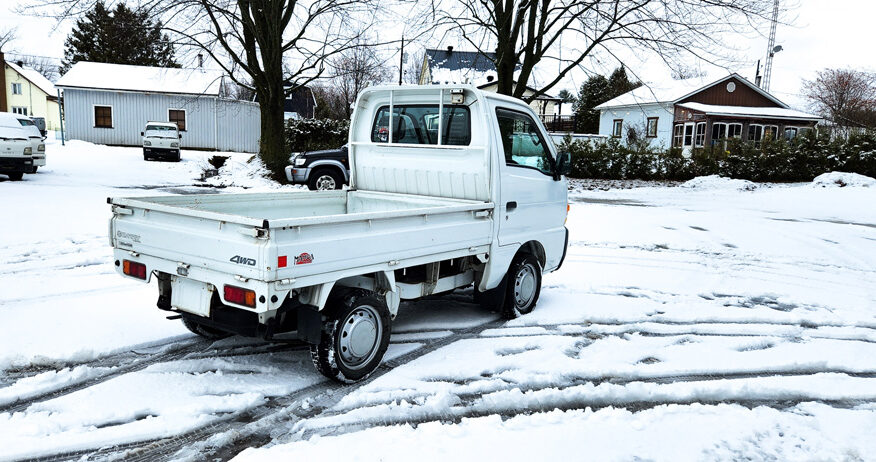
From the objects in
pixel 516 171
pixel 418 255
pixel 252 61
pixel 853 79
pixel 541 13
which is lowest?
pixel 418 255

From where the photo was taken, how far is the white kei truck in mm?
4117

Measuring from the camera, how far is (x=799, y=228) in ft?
45.6

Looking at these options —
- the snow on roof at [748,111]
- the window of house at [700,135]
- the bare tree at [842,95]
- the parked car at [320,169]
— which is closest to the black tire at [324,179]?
the parked car at [320,169]

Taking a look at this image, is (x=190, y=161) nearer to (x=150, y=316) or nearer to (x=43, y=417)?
(x=150, y=316)

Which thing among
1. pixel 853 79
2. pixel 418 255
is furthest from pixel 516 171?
pixel 853 79

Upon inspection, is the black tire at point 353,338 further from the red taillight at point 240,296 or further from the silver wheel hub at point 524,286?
the silver wheel hub at point 524,286

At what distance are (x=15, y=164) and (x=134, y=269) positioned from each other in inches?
634

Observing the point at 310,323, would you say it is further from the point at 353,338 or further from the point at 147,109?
the point at 147,109

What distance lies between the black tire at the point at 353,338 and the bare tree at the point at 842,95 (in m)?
54.6

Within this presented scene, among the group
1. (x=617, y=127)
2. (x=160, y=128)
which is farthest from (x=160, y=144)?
(x=617, y=127)

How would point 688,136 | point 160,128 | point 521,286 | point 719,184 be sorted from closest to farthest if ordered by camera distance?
1. point 521,286
2. point 719,184
3. point 160,128
4. point 688,136

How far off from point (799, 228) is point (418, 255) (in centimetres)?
1206

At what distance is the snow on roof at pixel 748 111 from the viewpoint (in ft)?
113

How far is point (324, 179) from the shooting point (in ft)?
57.1
